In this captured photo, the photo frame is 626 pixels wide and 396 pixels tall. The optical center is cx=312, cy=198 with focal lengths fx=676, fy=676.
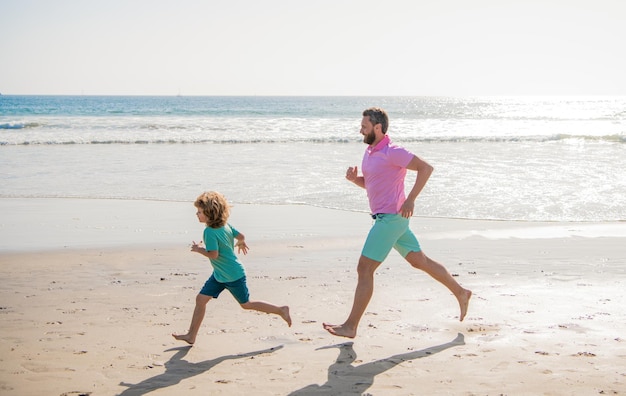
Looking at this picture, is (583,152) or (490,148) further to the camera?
(490,148)

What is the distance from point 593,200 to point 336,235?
18.7 feet

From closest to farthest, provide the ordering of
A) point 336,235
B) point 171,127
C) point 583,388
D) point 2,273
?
1. point 583,388
2. point 2,273
3. point 336,235
4. point 171,127

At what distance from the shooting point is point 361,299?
4941 millimetres

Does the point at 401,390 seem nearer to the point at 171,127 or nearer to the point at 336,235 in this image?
the point at 336,235

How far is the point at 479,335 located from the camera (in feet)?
16.8

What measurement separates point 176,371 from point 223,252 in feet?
3.04

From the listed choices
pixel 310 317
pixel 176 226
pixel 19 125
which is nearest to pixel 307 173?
pixel 176 226

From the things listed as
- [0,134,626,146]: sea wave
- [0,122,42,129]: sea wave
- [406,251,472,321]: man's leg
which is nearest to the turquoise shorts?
[406,251,472,321]: man's leg

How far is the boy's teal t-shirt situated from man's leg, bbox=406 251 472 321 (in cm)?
135

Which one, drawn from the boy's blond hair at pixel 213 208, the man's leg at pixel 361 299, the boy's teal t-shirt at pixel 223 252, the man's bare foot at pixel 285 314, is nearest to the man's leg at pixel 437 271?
the man's leg at pixel 361 299

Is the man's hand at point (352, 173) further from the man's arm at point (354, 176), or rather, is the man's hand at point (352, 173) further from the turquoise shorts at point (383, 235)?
the turquoise shorts at point (383, 235)

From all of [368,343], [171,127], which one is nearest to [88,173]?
[368,343]

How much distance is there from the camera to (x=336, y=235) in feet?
30.3

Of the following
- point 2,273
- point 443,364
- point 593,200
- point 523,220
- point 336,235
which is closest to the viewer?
point 443,364
